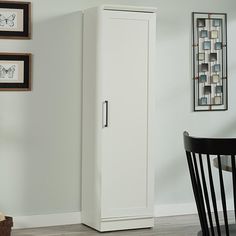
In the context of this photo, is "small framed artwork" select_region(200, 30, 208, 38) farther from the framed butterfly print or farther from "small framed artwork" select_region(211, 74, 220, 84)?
the framed butterfly print

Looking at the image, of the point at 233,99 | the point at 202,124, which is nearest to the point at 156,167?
the point at 202,124

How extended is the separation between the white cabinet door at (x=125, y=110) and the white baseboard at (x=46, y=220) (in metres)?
0.39

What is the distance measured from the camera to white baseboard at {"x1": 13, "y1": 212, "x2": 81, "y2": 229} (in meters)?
5.04

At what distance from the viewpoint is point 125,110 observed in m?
4.94

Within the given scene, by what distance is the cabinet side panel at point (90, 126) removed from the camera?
194 inches

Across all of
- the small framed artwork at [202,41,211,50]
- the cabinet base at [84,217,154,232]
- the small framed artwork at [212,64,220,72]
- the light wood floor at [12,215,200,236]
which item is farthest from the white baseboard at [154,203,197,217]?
the small framed artwork at [202,41,211,50]

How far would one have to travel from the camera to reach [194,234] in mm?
4949

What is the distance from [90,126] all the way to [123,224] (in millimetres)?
866

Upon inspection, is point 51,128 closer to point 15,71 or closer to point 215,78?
point 15,71

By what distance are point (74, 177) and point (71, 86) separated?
2.59 ft

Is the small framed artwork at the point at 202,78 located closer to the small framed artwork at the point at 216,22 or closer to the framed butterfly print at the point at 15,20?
the small framed artwork at the point at 216,22

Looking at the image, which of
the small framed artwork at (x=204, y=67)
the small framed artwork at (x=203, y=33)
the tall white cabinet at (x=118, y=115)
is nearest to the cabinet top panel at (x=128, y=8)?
the tall white cabinet at (x=118, y=115)

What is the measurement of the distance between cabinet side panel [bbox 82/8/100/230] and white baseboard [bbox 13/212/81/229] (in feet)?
0.30

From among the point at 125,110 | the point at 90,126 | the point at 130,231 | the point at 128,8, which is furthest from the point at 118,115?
the point at 130,231
